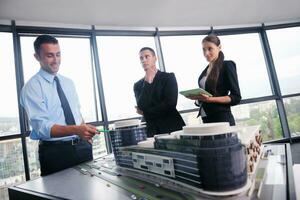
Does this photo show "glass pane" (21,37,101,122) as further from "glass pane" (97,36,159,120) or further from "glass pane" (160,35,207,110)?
"glass pane" (160,35,207,110)

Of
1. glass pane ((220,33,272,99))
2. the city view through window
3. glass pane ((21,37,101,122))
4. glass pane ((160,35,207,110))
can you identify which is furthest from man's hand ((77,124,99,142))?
glass pane ((220,33,272,99))

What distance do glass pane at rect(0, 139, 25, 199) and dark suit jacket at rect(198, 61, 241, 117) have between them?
2.58 m

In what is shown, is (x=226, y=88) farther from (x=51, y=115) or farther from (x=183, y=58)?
(x=183, y=58)

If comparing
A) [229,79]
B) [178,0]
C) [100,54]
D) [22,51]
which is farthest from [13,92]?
[229,79]

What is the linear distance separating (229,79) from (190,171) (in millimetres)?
960

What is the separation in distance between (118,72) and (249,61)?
8.80 ft

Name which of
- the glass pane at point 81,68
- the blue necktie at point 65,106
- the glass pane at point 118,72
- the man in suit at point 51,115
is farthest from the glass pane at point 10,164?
the blue necktie at point 65,106

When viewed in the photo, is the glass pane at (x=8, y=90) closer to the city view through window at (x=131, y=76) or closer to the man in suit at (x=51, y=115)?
the city view through window at (x=131, y=76)

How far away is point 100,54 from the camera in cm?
378

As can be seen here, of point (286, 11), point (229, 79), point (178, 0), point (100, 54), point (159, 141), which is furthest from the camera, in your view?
point (286, 11)

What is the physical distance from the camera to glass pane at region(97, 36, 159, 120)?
3.74 m

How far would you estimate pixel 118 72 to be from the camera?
3.87 m

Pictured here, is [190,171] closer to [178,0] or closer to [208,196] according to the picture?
[208,196]

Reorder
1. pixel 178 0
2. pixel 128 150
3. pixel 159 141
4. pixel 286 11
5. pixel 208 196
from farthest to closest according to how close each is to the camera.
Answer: pixel 286 11
pixel 178 0
pixel 128 150
pixel 159 141
pixel 208 196
